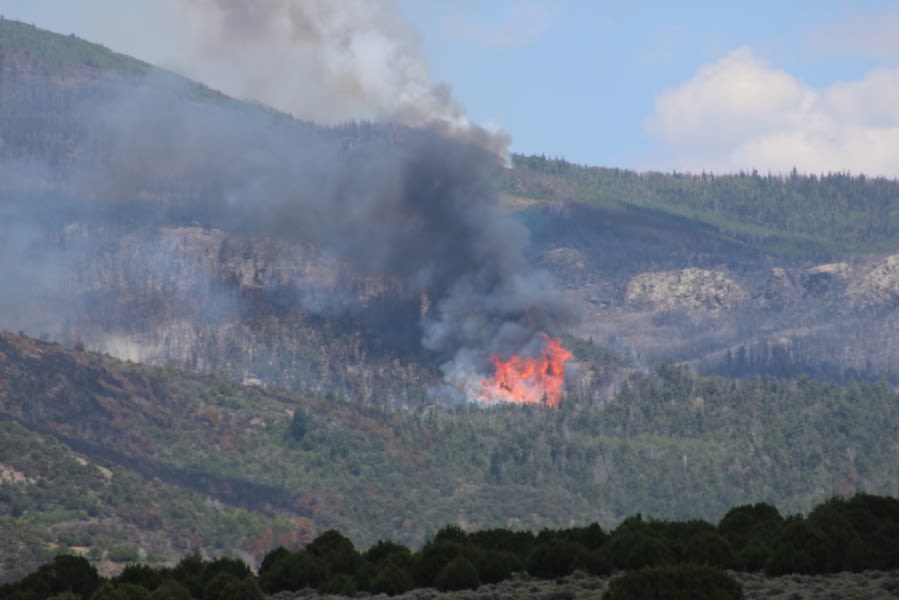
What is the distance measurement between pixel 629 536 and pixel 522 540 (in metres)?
15.4

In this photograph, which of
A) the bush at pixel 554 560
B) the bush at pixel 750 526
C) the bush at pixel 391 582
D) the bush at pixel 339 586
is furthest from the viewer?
the bush at pixel 750 526

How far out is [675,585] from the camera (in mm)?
66062

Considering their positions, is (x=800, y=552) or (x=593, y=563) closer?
(x=800, y=552)

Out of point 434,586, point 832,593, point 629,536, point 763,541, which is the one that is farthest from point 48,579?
point 832,593

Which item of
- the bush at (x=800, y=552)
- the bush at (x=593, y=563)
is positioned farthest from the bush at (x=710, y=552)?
the bush at (x=593, y=563)

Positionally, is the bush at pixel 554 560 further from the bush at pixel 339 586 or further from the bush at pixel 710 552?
the bush at pixel 339 586

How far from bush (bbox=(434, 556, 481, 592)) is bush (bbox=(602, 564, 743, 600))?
23045mm

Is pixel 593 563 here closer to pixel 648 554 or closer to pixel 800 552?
pixel 648 554

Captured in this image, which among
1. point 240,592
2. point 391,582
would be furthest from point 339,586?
point 240,592

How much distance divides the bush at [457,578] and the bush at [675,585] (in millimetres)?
23045

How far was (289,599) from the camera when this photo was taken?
93.2 metres

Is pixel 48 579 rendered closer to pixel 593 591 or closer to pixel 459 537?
pixel 459 537

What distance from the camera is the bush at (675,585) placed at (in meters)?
65.4

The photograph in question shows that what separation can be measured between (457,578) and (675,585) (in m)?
→ 25.1
